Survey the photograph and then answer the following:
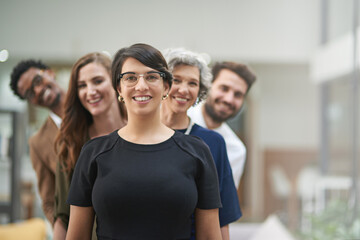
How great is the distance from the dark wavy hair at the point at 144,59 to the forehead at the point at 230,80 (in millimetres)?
200

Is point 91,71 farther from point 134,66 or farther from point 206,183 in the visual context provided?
point 206,183

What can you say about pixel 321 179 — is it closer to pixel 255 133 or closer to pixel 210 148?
pixel 255 133

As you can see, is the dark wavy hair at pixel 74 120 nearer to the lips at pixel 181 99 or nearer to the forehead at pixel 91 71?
the forehead at pixel 91 71

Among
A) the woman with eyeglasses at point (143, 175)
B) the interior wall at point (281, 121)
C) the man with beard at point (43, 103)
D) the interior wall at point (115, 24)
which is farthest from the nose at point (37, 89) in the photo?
the interior wall at point (281, 121)

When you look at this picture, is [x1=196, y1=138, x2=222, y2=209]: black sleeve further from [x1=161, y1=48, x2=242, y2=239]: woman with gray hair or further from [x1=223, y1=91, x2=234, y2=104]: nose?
[x1=223, y1=91, x2=234, y2=104]: nose

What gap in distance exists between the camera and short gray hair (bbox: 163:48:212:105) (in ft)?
2.25

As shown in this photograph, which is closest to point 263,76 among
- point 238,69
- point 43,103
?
point 238,69

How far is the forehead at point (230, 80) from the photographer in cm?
81

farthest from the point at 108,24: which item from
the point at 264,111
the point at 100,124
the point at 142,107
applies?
the point at 264,111

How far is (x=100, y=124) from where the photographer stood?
0.75 metres

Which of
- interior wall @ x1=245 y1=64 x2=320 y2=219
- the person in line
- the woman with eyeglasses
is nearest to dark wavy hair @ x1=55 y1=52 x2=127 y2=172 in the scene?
the person in line

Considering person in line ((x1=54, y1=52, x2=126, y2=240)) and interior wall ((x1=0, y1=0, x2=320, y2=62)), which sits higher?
interior wall ((x1=0, y1=0, x2=320, y2=62))

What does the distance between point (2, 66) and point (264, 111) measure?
1944 millimetres

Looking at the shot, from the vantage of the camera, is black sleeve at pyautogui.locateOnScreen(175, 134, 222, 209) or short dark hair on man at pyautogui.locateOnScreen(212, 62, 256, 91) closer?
black sleeve at pyautogui.locateOnScreen(175, 134, 222, 209)
